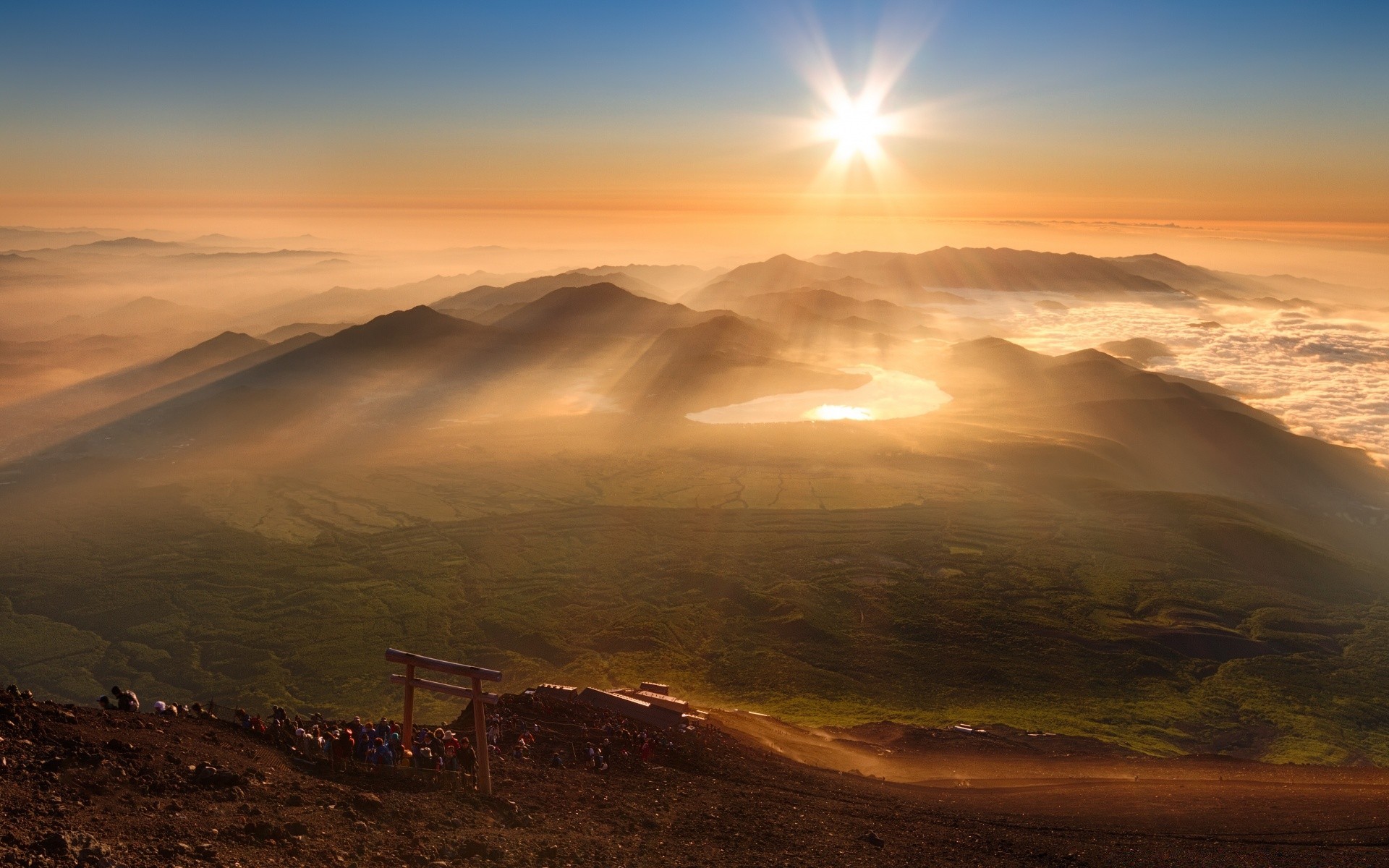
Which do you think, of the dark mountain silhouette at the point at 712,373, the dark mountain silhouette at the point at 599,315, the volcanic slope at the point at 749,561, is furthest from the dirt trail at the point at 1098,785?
the dark mountain silhouette at the point at 599,315

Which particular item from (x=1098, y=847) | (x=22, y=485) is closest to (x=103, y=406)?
(x=22, y=485)

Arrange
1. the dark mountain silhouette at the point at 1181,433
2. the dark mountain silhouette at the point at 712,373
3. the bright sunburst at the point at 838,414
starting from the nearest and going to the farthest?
the dark mountain silhouette at the point at 1181,433 < the bright sunburst at the point at 838,414 < the dark mountain silhouette at the point at 712,373

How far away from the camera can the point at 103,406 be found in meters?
135

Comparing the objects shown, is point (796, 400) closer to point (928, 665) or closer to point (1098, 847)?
point (928, 665)

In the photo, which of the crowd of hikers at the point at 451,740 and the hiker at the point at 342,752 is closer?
the hiker at the point at 342,752

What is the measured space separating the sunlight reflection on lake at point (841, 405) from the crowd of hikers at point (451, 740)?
101m

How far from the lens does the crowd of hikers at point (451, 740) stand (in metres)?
19.3

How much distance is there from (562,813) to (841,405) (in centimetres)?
12657

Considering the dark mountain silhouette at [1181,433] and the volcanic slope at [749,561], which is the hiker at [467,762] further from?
the dark mountain silhouette at [1181,433]

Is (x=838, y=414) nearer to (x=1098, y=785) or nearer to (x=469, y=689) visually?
(x=1098, y=785)

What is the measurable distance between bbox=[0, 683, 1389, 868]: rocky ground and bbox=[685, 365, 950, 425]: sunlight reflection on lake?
102 meters

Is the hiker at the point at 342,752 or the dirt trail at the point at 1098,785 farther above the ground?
the hiker at the point at 342,752

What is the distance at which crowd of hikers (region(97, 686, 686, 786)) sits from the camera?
19344mm

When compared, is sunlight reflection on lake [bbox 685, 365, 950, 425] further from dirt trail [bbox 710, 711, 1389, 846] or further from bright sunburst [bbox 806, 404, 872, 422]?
dirt trail [bbox 710, 711, 1389, 846]
